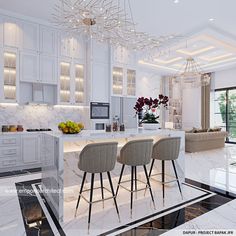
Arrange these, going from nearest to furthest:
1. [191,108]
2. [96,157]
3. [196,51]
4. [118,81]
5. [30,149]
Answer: [96,157] < [30,149] < [118,81] < [196,51] < [191,108]

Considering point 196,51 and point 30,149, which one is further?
point 196,51

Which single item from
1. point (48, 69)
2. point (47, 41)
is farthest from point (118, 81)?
point (47, 41)

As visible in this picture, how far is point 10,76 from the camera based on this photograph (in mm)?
4645

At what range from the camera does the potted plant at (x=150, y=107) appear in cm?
333

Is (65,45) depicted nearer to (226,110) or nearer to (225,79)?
(225,79)

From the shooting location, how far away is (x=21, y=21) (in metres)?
4.71

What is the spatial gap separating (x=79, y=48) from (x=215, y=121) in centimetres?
764

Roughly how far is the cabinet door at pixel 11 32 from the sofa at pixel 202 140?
571 cm

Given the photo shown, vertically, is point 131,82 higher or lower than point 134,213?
higher

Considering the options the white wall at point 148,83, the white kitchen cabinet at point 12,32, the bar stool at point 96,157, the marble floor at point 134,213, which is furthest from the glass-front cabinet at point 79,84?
the white wall at point 148,83

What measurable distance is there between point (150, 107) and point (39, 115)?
10.7 feet

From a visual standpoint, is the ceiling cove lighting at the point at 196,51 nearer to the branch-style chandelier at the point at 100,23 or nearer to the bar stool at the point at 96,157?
the branch-style chandelier at the point at 100,23

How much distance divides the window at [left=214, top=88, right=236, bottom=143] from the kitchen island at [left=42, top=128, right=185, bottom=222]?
22.7 ft

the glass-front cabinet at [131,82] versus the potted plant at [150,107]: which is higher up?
the glass-front cabinet at [131,82]
